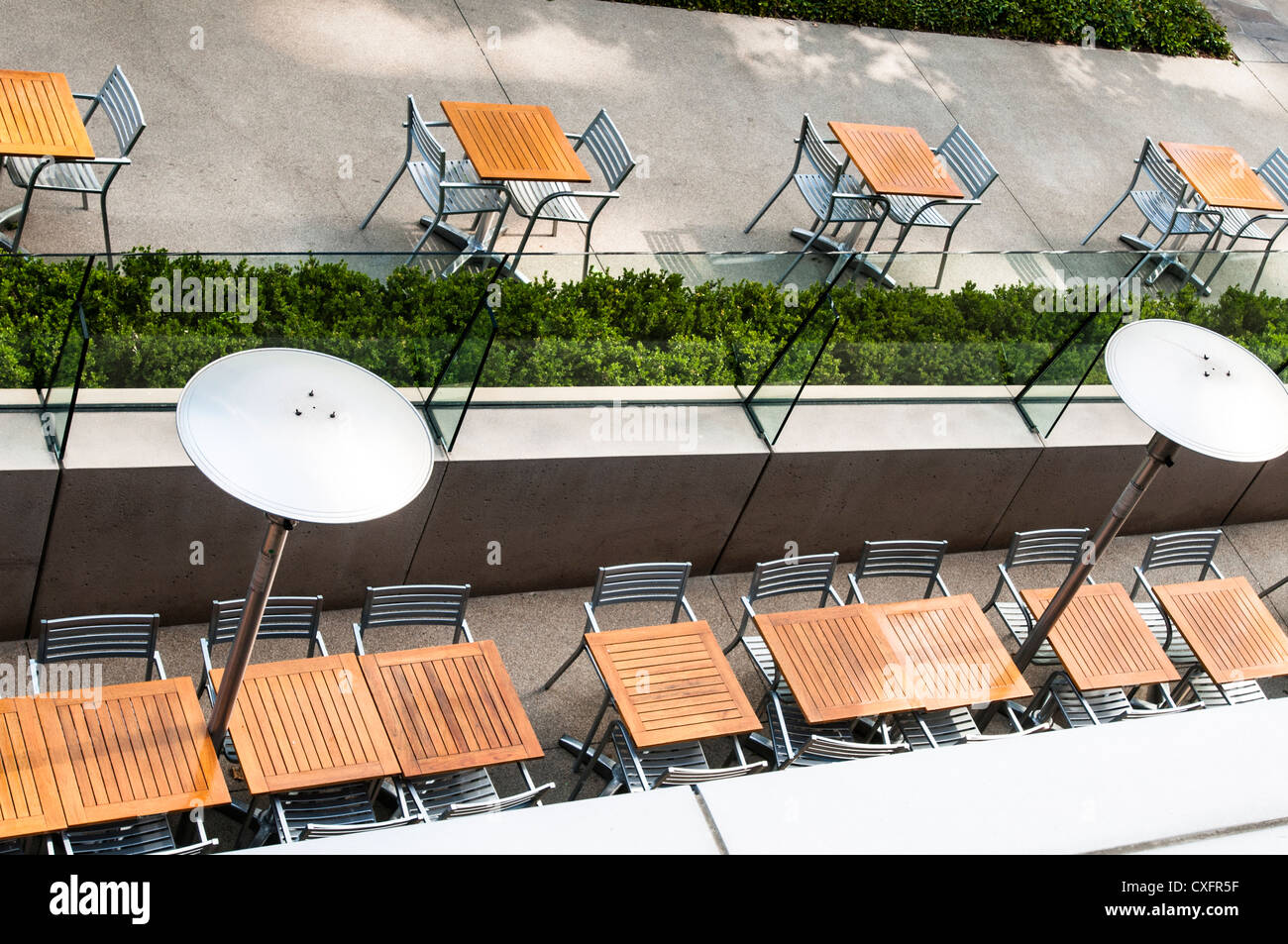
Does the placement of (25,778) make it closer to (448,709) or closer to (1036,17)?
(448,709)

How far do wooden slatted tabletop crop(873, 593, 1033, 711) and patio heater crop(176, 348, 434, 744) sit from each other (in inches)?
139

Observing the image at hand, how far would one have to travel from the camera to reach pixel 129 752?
18.4 feet

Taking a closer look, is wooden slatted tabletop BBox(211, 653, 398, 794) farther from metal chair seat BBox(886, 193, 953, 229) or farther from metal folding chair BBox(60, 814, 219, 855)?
metal chair seat BBox(886, 193, 953, 229)

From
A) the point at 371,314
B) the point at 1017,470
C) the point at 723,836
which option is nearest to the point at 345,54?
the point at 371,314

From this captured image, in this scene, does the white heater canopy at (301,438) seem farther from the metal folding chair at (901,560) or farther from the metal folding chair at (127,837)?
the metal folding chair at (901,560)

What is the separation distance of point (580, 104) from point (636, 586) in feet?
17.7

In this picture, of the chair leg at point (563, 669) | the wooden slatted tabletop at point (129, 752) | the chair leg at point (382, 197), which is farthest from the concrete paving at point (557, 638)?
the chair leg at point (382, 197)

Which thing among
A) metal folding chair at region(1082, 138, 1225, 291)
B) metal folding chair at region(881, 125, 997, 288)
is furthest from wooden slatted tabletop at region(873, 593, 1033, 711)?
metal folding chair at region(1082, 138, 1225, 291)

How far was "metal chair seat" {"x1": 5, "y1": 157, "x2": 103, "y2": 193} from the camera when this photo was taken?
7898 millimetres

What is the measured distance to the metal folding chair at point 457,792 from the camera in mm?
6000

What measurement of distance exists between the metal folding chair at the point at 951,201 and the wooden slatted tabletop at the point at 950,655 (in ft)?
10.3

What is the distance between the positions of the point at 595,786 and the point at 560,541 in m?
1.47
